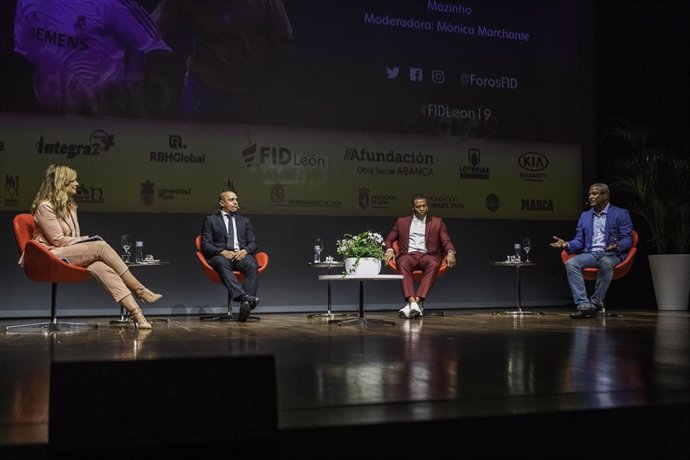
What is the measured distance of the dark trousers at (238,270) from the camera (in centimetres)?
636

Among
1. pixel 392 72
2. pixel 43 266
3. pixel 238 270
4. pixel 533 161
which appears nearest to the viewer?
pixel 43 266

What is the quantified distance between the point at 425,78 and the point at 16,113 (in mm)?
4213

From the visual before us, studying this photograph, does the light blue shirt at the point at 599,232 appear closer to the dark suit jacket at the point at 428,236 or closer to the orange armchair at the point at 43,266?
the dark suit jacket at the point at 428,236

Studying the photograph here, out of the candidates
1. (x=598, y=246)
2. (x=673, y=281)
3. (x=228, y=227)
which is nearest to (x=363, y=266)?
(x=228, y=227)

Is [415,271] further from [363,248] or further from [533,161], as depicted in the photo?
[533,161]

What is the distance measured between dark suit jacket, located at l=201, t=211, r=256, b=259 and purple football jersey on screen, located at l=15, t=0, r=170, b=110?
172 cm

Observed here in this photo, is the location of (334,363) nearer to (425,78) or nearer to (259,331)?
(259,331)

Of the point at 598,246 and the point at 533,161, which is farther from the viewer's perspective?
the point at 533,161

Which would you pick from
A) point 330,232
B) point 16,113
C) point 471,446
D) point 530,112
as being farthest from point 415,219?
point 471,446

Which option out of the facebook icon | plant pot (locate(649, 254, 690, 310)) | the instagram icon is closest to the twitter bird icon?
the facebook icon

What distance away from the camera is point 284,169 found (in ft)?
24.8

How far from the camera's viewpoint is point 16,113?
6828 mm

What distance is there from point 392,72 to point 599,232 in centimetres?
282

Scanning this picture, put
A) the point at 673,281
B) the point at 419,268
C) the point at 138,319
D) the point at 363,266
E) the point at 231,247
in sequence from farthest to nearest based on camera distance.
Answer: the point at 673,281 → the point at 419,268 → the point at 231,247 → the point at 363,266 → the point at 138,319
